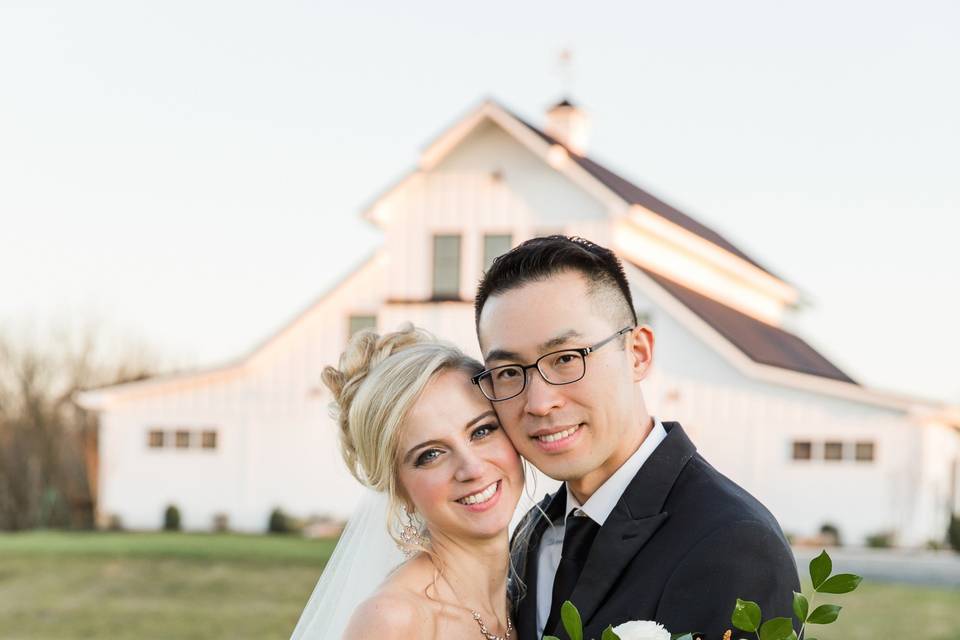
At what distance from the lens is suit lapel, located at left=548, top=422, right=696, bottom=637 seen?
3725 mm

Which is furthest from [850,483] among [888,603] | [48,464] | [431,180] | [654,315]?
[48,464]

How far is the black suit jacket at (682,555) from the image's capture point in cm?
335

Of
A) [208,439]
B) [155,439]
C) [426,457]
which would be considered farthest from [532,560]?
[155,439]

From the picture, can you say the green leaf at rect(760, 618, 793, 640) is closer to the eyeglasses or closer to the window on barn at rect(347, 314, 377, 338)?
the eyeglasses

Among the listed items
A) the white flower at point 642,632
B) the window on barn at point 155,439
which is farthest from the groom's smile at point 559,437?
the window on barn at point 155,439

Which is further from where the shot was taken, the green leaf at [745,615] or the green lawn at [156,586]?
the green lawn at [156,586]

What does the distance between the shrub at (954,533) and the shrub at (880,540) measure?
1479mm

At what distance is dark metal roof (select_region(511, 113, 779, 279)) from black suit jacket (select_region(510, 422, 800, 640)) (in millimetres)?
22632

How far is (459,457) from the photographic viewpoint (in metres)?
4.34

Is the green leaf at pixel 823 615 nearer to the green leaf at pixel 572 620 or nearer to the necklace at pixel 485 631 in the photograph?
the green leaf at pixel 572 620

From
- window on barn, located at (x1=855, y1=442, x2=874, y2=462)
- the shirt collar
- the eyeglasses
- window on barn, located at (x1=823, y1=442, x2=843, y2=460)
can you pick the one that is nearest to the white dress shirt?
the shirt collar

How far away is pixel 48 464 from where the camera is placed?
134 ft

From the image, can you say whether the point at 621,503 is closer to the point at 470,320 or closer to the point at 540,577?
the point at 540,577

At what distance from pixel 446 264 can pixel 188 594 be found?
1053cm
